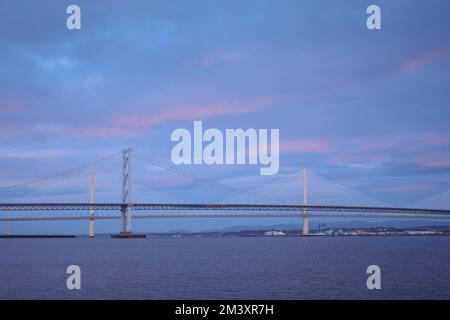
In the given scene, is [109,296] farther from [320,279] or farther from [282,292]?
[320,279]

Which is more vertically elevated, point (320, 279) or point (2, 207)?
point (2, 207)

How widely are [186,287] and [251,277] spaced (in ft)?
15.1

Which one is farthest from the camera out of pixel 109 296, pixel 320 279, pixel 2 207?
pixel 2 207

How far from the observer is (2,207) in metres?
70.6
